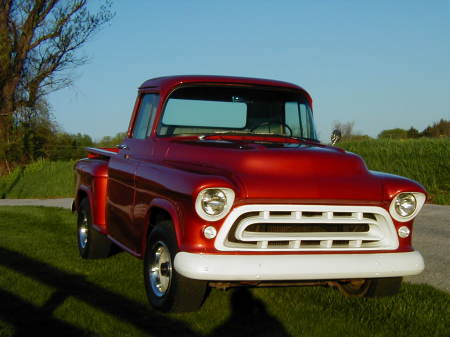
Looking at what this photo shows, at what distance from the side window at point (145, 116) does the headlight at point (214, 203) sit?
1.75 m

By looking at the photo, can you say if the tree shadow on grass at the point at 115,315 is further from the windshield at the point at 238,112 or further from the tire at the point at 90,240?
the windshield at the point at 238,112

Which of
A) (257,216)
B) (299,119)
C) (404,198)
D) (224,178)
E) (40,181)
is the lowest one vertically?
(40,181)

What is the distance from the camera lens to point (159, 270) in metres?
4.97

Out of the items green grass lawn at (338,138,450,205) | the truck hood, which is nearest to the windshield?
the truck hood

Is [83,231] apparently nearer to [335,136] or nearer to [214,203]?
[335,136]

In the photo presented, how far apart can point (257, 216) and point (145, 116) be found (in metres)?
2.23

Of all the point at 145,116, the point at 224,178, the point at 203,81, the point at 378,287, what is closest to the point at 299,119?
the point at 203,81

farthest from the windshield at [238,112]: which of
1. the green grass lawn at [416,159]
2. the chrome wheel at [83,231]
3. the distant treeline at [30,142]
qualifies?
the distant treeline at [30,142]

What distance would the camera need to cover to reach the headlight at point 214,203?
4.32 m

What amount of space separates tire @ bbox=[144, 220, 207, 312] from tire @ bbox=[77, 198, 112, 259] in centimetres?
207

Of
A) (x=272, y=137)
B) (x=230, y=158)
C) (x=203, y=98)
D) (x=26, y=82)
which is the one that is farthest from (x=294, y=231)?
(x=26, y=82)

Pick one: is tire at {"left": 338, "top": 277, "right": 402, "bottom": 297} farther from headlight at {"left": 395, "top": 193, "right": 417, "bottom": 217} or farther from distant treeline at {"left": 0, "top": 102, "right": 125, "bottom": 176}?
distant treeline at {"left": 0, "top": 102, "right": 125, "bottom": 176}

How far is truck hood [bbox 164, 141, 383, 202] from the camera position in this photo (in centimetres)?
444

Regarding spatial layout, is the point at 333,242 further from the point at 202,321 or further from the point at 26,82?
the point at 26,82
